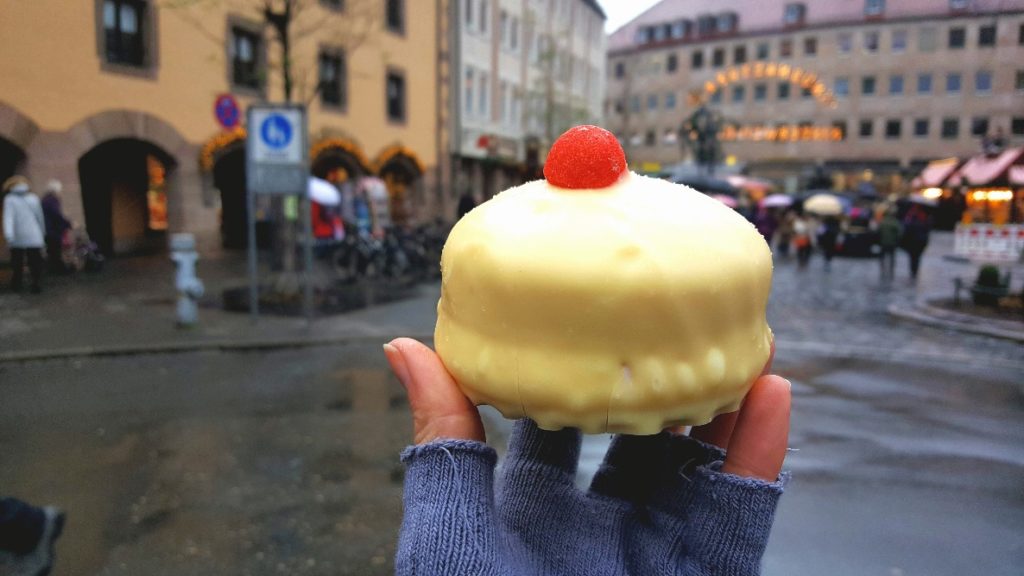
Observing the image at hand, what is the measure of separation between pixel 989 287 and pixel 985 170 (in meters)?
6.65

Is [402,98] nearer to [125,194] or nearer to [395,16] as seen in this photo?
[395,16]

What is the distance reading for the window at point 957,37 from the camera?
4806cm

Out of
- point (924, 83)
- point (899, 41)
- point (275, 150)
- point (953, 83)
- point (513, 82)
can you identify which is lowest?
point (275, 150)

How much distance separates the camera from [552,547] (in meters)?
1.46

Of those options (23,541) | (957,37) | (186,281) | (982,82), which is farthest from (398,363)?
(982,82)

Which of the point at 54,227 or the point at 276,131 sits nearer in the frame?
the point at 276,131

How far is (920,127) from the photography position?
5319 cm

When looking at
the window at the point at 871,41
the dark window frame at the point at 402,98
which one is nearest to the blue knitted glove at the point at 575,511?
the dark window frame at the point at 402,98

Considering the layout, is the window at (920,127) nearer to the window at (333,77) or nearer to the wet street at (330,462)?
the window at (333,77)

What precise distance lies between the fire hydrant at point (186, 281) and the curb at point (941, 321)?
Result: 10588 mm

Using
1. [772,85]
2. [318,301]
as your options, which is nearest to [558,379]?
[318,301]

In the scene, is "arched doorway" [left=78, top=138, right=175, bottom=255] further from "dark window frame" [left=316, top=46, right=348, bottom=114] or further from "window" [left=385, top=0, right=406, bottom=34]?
"window" [left=385, top=0, right=406, bottom=34]

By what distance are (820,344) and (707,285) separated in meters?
9.31

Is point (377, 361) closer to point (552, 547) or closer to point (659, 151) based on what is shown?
point (552, 547)
